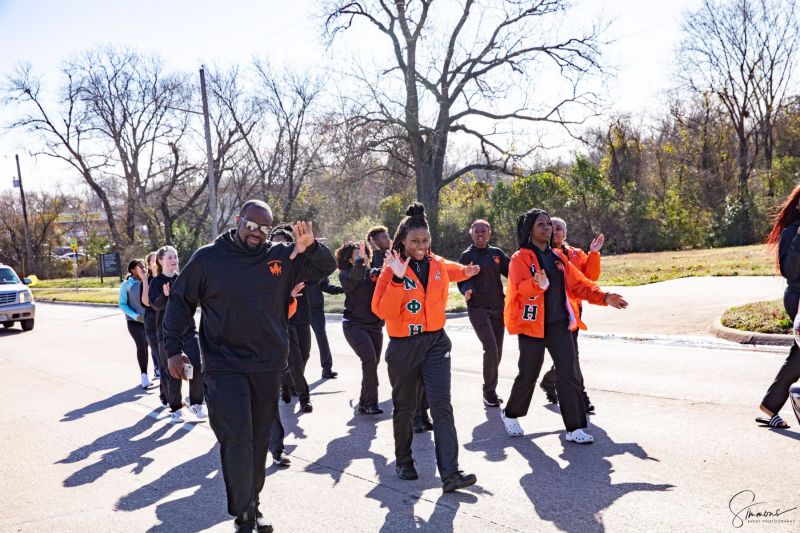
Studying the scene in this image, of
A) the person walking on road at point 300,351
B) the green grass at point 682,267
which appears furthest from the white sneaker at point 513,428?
the green grass at point 682,267

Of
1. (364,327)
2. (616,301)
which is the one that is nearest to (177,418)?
(364,327)

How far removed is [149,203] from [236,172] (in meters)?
8.38

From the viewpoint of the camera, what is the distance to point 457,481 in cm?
525

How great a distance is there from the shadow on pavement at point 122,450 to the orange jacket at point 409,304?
2.71 meters

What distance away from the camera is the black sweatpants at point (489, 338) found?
25.7ft

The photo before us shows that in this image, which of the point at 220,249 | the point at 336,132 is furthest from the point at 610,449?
the point at 336,132

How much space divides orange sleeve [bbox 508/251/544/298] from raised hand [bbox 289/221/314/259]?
225 cm

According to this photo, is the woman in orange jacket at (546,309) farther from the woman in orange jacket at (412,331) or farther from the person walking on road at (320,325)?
the person walking on road at (320,325)

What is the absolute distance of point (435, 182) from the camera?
34.2 m

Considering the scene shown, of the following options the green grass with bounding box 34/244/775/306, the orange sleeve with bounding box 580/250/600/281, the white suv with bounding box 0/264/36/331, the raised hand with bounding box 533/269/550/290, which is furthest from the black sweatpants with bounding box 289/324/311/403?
the white suv with bounding box 0/264/36/331

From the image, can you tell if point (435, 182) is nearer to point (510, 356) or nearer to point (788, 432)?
point (510, 356)

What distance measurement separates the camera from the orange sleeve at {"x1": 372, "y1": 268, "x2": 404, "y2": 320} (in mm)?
5547

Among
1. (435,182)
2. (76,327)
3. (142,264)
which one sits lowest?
(76,327)

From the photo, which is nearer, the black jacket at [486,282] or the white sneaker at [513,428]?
the white sneaker at [513,428]
